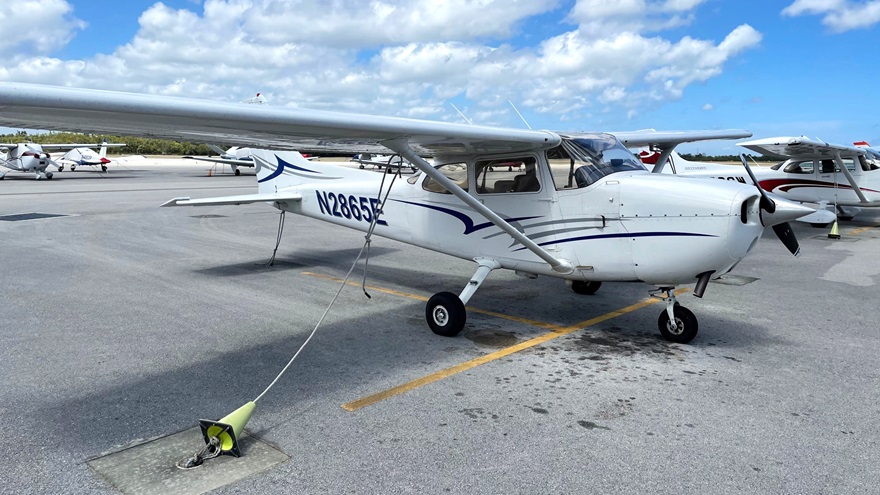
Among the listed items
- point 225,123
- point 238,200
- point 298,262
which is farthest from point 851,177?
point 225,123

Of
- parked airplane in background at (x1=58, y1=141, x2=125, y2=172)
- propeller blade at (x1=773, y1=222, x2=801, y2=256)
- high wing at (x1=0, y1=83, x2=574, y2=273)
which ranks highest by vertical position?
high wing at (x1=0, y1=83, x2=574, y2=273)

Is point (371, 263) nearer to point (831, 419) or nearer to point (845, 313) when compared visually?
point (845, 313)

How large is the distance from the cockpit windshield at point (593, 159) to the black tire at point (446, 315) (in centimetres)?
155

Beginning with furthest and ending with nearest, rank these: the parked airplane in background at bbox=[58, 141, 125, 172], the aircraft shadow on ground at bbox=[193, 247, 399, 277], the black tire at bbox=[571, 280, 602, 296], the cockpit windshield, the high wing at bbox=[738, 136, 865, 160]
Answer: the parked airplane in background at bbox=[58, 141, 125, 172]
the high wing at bbox=[738, 136, 865, 160]
the aircraft shadow on ground at bbox=[193, 247, 399, 277]
the black tire at bbox=[571, 280, 602, 296]
the cockpit windshield

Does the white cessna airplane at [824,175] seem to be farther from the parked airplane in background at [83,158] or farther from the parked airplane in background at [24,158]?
the parked airplane in background at [83,158]

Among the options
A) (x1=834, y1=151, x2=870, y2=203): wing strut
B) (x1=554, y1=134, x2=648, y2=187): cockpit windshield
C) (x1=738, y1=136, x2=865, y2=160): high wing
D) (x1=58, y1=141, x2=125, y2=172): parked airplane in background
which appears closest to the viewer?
(x1=554, y1=134, x2=648, y2=187): cockpit windshield

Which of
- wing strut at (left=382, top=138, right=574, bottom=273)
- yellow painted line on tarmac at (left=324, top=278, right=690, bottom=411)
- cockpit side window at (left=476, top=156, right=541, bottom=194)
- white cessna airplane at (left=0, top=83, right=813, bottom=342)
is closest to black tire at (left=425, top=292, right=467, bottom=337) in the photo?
white cessna airplane at (left=0, top=83, right=813, bottom=342)

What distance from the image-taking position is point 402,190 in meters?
7.14

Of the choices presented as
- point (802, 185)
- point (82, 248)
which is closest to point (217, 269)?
point (82, 248)

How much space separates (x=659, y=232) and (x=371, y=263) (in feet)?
17.9

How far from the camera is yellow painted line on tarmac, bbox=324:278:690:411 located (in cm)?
417

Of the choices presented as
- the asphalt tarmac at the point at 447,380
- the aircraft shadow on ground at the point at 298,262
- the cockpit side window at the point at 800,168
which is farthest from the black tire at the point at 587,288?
the cockpit side window at the point at 800,168

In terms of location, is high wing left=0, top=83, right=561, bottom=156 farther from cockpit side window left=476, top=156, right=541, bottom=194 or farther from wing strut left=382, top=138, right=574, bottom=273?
wing strut left=382, top=138, right=574, bottom=273

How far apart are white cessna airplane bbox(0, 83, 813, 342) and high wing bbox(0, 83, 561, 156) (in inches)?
0.4
